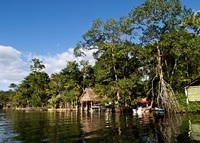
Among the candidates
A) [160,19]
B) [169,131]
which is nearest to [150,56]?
[160,19]

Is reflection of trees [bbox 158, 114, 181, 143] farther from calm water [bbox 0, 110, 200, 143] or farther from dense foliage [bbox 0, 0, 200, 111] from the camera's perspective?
dense foliage [bbox 0, 0, 200, 111]

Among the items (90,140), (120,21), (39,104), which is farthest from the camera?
(39,104)

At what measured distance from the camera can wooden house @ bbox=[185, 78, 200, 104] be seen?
33.0 metres

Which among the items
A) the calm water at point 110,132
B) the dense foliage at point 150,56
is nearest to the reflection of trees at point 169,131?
the calm water at point 110,132

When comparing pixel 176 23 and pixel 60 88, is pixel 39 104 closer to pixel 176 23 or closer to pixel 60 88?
pixel 60 88

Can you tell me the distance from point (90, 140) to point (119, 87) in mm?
27752

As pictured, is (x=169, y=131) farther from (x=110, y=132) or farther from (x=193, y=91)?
(x=193, y=91)

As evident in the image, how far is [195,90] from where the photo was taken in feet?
109

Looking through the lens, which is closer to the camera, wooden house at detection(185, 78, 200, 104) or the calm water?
the calm water

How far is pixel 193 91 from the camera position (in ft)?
109

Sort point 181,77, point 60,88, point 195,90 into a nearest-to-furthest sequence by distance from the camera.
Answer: point 195,90, point 181,77, point 60,88

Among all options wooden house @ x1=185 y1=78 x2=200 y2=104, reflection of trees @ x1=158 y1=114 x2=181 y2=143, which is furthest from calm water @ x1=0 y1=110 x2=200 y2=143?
wooden house @ x1=185 y1=78 x2=200 y2=104

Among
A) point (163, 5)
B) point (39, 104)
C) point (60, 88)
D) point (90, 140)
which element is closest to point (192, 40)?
point (163, 5)

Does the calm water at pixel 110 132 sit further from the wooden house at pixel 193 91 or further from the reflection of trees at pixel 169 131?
the wooden house at pixel 193 91
